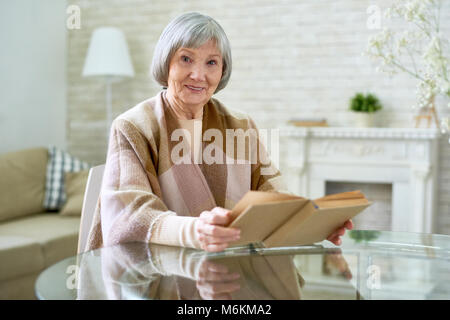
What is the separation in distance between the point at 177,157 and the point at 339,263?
553mm

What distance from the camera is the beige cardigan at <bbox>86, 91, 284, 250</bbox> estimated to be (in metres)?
1.24

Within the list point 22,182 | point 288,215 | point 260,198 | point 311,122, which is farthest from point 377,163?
point 260,198

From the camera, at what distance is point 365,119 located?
11.6 feet

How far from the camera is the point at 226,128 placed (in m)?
1.59

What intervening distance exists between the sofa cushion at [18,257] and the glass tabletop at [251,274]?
1.65 metres

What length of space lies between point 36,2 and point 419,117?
10.2 feet

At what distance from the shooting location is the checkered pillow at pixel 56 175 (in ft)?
11.6

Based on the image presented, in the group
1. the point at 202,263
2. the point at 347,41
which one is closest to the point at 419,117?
the point at 347,41

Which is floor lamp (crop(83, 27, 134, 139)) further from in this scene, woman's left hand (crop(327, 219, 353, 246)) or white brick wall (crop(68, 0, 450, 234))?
woman's left hand (crop(327, 219, 353, 246))

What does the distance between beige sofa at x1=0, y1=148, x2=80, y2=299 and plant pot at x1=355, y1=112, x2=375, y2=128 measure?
209 centimetres

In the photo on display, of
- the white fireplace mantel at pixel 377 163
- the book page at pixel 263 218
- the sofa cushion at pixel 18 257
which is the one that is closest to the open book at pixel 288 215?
the book page at pixel 263 218

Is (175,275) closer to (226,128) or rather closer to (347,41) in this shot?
(226,128)

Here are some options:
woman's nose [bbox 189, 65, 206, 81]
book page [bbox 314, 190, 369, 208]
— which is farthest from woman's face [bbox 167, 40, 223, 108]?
book page [bbox 314, 190, 369, 208]

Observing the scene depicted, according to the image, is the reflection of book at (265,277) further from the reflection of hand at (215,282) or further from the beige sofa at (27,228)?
the beige sofa at (27,228)
